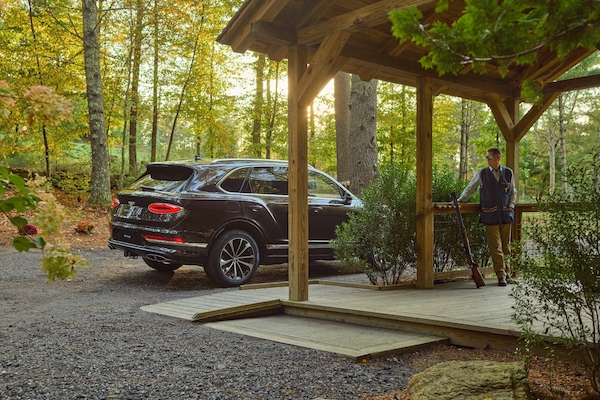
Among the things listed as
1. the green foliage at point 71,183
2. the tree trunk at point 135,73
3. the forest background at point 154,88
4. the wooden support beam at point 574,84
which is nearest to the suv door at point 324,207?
the wooden support beam at point 574,84

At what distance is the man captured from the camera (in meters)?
8.33

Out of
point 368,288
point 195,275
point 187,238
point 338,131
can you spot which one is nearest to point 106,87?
point 338,131

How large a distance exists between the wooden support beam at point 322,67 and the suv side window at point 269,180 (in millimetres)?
2842

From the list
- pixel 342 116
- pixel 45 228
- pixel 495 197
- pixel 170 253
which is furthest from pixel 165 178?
pixel 342 116

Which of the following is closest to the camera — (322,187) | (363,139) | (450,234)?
(450,234)

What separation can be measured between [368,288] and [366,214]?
42.0 inches

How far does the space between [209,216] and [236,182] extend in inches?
31.8

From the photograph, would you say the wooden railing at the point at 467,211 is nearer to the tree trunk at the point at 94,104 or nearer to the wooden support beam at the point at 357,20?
the wooden support beam at the point at 357,20

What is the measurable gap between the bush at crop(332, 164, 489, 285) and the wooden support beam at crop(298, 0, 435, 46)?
8.48 feet

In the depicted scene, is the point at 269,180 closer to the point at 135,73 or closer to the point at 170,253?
the point at 170,253

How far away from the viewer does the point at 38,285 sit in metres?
9.16

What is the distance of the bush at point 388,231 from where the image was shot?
332 inches

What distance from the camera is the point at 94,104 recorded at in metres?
16.6

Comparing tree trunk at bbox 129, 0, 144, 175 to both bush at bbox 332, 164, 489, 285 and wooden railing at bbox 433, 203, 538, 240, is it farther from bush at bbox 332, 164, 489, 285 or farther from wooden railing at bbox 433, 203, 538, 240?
wooden railing at bbox 433, 203, 538, 240
